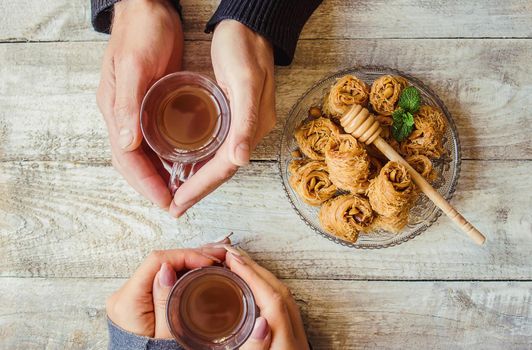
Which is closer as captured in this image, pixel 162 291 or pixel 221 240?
pixel 162 291

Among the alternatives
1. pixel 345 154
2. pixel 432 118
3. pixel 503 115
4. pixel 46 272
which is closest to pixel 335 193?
pixel 345 154

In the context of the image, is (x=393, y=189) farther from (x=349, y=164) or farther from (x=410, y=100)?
(x=410, y=100)

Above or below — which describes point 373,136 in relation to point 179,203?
above

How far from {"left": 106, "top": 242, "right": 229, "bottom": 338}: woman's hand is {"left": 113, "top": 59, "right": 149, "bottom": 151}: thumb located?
0.90 feet

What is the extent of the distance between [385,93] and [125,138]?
1.86 feet

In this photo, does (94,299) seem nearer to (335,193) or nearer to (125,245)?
(125,245)

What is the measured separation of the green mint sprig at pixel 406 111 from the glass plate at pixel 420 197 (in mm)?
145

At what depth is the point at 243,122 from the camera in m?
1.10

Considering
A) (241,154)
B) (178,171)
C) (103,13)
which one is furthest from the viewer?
(103,13)

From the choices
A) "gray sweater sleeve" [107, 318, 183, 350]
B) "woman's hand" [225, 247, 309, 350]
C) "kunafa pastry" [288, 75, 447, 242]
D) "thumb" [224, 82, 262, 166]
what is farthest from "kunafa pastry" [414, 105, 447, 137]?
"gray sweater sleeve" [107, 318, 183, 350]

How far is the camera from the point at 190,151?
43.8 inches

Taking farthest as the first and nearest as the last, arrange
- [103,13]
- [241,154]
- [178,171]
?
[103,13] → [178,171] → [241,154]

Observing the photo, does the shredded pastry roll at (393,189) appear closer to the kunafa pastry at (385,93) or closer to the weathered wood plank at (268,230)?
the kunafa pastry at (385,93)

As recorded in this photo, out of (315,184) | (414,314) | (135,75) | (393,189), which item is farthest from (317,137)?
(414,314)
